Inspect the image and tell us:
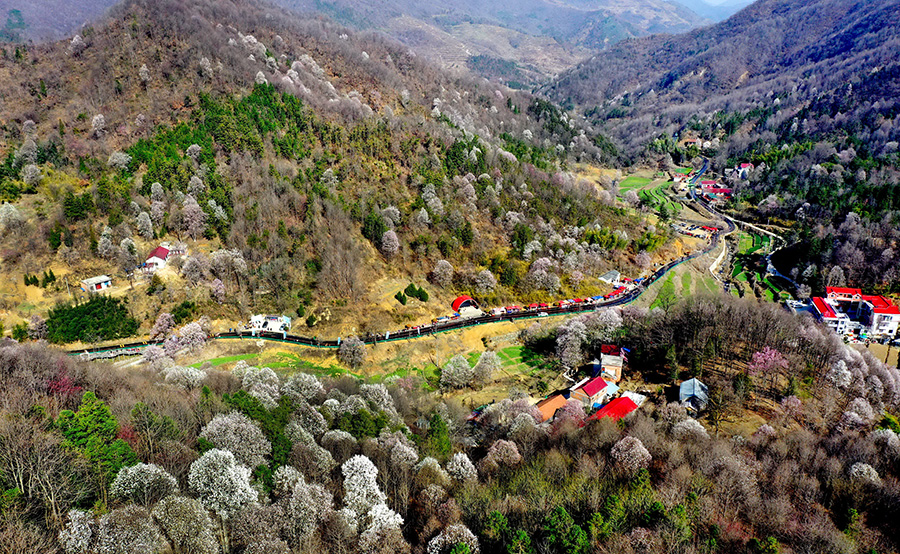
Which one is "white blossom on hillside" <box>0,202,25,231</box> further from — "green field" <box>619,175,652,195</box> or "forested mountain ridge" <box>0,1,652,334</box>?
"green field" <box>619,175,652,195</box>

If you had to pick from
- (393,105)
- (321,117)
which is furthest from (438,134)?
(321,117)

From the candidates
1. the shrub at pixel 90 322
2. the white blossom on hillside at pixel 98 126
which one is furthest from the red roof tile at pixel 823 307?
the white blossom on hillside at pixel 98 126

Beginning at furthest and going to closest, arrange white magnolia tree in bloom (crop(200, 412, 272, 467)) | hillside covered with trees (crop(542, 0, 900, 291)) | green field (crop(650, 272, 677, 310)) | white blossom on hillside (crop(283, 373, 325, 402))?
hillside covered with trees (crop(542, 0, 900, 291)) < green field (crop(650, 272, 677, 310)) < white blossom on hillside (crop(283, 373, 325, 402)) < white magnolia tree in bloom (crop(200, 412, 272, 467))

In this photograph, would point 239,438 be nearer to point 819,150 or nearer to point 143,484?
point 143,484

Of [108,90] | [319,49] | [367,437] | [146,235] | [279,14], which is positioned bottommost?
[367,437]

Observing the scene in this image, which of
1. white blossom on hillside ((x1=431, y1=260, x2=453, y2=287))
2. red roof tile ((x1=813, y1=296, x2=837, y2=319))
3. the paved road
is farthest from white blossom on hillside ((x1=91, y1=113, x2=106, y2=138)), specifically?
red roof tile ((x1=813, y1=296, x2=837, y2=319))

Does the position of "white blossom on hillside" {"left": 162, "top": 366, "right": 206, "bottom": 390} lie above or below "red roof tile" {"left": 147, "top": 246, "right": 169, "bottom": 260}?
below

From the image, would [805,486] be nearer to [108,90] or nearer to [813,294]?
[813,294]
